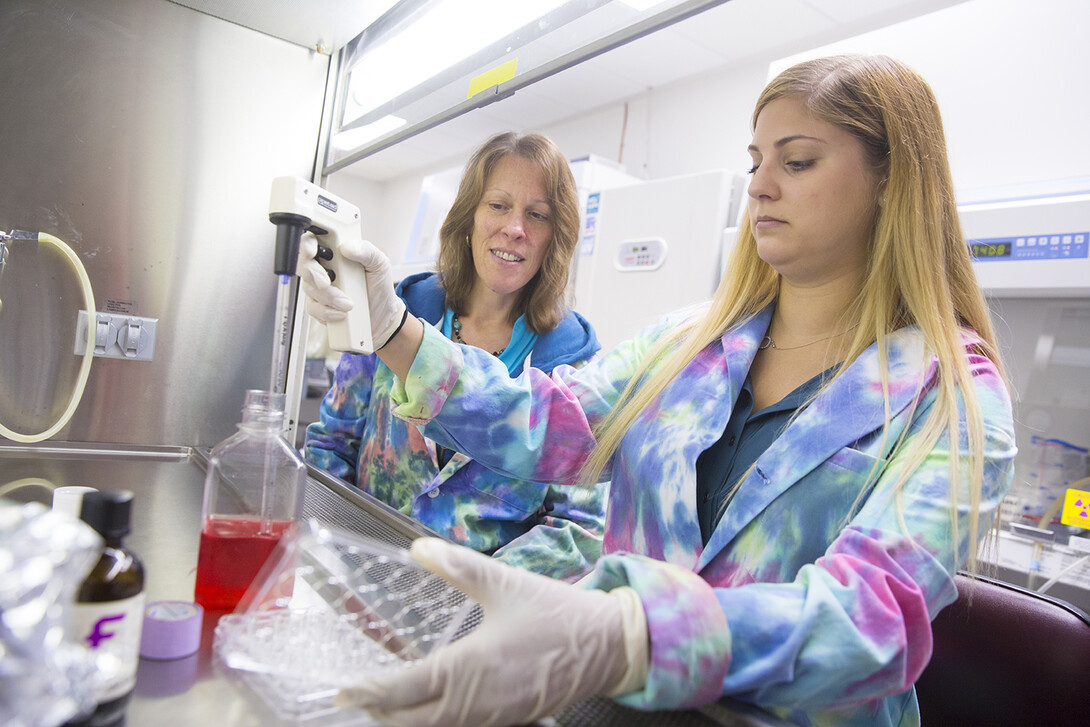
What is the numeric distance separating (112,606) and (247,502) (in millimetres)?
315

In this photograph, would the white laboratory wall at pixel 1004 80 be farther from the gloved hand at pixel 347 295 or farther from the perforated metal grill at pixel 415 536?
the perforated metal grill at pixel 415 536

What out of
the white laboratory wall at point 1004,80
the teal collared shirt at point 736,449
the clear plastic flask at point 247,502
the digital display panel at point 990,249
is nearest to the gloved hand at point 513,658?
the clear plastic flask at point 247,502

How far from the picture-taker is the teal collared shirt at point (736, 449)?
1.02 metres

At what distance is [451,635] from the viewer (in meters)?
0.67

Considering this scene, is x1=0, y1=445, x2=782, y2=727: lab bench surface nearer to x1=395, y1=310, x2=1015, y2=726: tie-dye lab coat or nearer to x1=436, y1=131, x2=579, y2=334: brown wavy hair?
x1=395, y1=310, x2=1015, y2=726: tie-dye lab coat

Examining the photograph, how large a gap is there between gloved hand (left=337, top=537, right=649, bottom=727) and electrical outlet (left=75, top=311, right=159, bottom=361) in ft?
4.79

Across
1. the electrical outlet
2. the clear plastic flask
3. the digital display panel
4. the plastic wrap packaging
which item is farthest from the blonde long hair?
the electrical outlet

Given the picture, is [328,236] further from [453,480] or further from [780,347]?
[780,347]

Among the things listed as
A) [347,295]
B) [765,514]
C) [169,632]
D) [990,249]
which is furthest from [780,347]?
[990,249]

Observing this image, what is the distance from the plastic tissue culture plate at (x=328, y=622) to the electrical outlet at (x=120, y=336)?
1.19m

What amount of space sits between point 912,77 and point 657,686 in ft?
3.02

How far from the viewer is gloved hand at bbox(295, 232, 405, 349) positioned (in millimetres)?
1079

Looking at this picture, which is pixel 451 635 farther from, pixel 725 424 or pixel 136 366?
pixel 136 366

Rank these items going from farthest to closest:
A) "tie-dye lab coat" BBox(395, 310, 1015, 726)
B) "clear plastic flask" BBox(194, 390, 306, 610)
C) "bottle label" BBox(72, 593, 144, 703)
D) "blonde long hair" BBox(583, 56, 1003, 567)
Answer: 1. "blonde long hair" BBox(583, 56, 1003, 567)
2. "clear plastic flask" BBox(194, 390, 306, 610)
3. "tie-dye lab coat" BBox(395, 310, 1015, 726)
4. "bottle label" BBox(72, 593, 144, 703)
